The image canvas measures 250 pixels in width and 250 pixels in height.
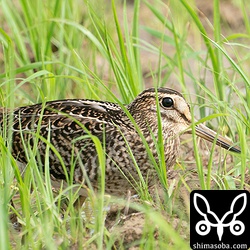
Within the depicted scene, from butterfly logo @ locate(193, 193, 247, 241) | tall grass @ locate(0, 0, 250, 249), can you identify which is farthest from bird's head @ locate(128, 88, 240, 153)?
butterfly logo @ locate(193, 193, 247, 241)

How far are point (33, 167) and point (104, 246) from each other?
0.52m

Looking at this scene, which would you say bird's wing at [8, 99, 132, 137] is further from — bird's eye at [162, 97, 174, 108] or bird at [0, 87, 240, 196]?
bird's eye at [162, 97, 174, 108]

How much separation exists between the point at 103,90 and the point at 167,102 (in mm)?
1186

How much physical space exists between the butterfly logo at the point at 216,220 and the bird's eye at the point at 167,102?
100 cm

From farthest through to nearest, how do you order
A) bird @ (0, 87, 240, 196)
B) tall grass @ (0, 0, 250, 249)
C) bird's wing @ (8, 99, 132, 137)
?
bird's wing @ (8, 99, 132, 137)
bird @ (0, 87, 240, 196)
tall grass @ (0, 0, 250, 249)

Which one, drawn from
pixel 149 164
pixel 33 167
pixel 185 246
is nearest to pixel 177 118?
pixel 149 164

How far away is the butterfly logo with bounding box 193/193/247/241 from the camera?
14.1 ft

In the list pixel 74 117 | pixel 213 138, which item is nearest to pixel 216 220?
pixel 213 138

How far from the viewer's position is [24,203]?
171 inches

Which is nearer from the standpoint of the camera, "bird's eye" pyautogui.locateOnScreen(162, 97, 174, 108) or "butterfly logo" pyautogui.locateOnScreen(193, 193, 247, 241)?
"butterfly logo" pyautogui.locateOnScreen(193, 193, 247, 241)

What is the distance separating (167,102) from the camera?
5.37m

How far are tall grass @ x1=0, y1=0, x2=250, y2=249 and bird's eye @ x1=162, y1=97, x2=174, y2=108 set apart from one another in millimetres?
A: 126

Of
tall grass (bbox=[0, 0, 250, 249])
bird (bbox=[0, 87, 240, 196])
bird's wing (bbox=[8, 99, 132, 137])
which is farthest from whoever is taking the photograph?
bird's wing (bbox=[8, 99, 132, 137])

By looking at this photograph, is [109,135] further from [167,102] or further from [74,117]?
[167,102]
